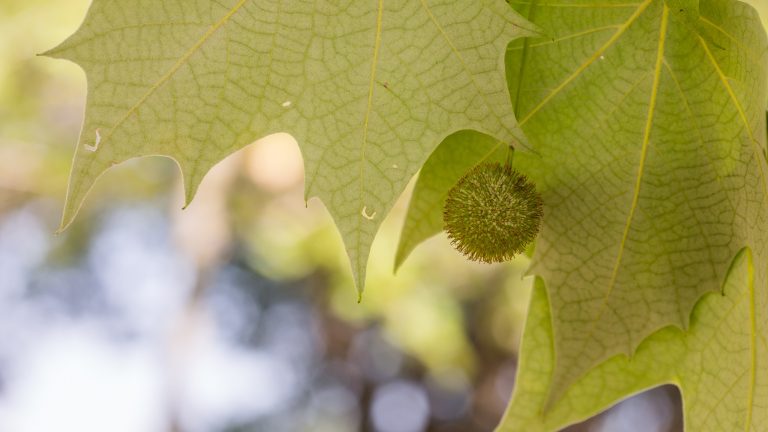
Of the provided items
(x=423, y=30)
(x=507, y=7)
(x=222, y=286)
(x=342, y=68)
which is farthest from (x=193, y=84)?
(x=222, y=286)

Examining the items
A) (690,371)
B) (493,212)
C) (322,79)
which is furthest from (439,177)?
(690,371)

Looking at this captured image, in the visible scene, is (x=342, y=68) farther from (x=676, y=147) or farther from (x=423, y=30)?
(x=676, y=147)

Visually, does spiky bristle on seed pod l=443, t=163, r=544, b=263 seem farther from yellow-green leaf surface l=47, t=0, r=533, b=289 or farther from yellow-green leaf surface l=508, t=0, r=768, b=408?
yellow-green leaf surface l=47, t=0, r=533, b=289

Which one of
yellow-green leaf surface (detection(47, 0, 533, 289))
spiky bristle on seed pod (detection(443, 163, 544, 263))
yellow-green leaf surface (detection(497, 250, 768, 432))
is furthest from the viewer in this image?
yellow-green leaf surface (detection(497, 250, 768, 432))

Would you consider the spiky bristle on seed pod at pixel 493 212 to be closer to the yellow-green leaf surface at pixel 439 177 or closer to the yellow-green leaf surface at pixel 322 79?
the yellow-green leaf surface at pixel 439 177

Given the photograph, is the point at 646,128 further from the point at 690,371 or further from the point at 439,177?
the point at 690,371

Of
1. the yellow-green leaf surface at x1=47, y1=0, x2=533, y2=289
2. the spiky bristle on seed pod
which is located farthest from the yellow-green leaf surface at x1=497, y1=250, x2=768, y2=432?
the yellow-green leaf surface at x1=47, y1=0, x2=533, y2=289
